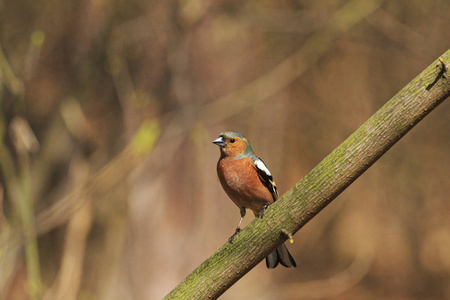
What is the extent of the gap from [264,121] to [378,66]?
9.43ft

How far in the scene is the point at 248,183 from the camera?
417cm

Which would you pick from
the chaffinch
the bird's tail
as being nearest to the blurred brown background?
the chaffinch

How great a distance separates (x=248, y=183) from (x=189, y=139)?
3.79 meters

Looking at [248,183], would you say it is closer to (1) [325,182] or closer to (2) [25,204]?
(1) [325,182]

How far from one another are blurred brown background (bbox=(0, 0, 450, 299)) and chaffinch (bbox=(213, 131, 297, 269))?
757mm

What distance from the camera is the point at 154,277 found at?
771cm

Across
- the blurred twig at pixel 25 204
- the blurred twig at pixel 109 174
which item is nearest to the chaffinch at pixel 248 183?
the blurred twig at pixel 109 174

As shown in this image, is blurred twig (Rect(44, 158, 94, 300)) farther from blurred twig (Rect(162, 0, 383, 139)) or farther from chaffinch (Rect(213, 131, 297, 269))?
chaffinch (Rect(213, 131, 297, 269))

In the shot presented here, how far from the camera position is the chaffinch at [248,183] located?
13.7ft

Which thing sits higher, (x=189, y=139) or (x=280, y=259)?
(x=189, y=139)

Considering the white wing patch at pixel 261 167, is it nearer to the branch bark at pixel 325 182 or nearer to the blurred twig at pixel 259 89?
the branch bark at pixel 325 182

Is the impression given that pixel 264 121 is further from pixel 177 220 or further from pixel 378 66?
pixel 177 220

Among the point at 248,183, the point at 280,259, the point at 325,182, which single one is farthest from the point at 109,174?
the point at 325,182

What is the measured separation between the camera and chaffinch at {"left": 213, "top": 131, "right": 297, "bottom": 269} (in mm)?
4164
